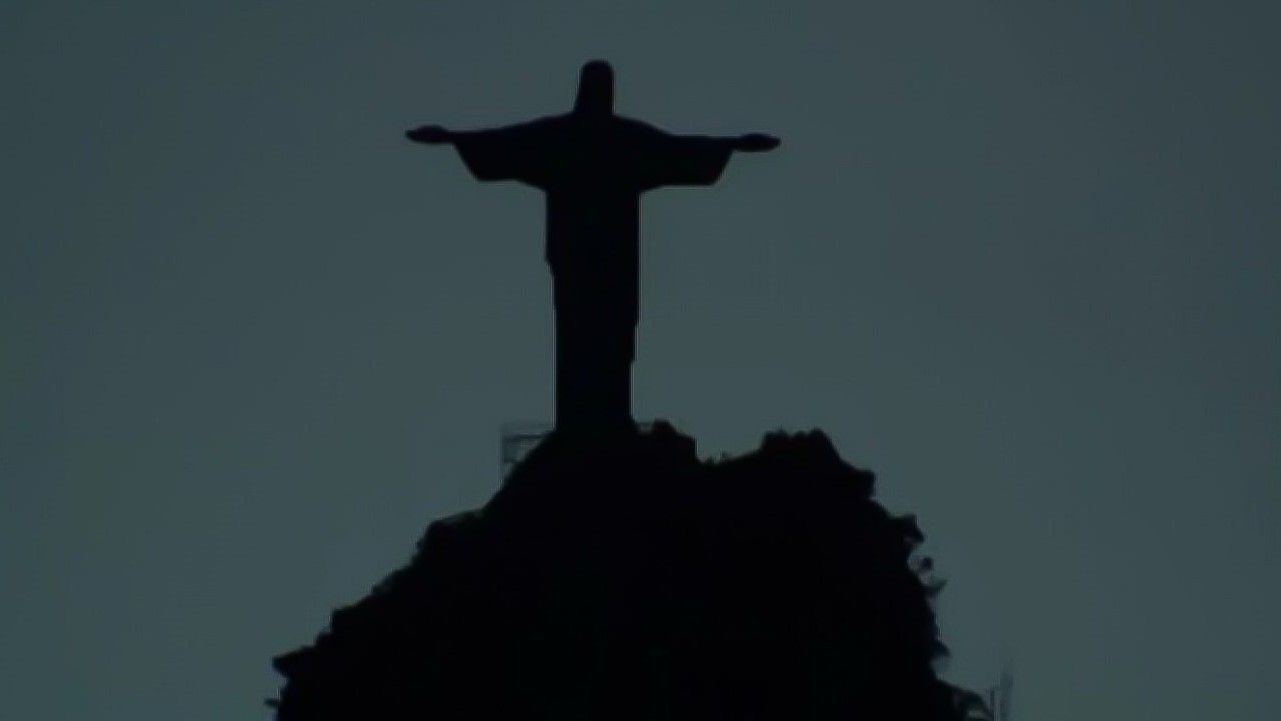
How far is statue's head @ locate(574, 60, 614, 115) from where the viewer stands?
7.76 m

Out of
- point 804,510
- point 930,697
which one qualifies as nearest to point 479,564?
point 804,510

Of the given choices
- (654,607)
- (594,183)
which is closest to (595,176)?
(594,183)

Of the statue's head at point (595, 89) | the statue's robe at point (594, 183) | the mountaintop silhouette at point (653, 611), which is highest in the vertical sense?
the statue's head at point (595, 89)

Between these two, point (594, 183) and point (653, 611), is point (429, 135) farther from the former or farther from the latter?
point (653, 611)

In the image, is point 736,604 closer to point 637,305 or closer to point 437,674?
point 437,674

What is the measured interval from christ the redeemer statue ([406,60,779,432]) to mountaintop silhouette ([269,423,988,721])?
48.5 inches

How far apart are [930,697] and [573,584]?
1231 millimetres

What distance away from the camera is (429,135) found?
25.5 ft

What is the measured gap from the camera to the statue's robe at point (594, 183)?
7.73m

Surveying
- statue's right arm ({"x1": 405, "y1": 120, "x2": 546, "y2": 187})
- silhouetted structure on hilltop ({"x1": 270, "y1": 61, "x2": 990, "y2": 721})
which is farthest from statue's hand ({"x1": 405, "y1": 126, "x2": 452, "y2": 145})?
silhouetted structure on hilltop ({"x1": 270, "y1": 61, "x2": 990, "y2": 721})

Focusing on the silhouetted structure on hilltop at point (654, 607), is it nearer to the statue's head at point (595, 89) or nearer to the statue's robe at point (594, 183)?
the statue's robe at point (594, 183)

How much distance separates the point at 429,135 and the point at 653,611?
2480 millimetres

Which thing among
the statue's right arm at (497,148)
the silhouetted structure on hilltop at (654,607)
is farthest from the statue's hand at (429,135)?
the silhouetted structure on hilltop at (654,607)

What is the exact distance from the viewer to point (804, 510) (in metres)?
6.52
